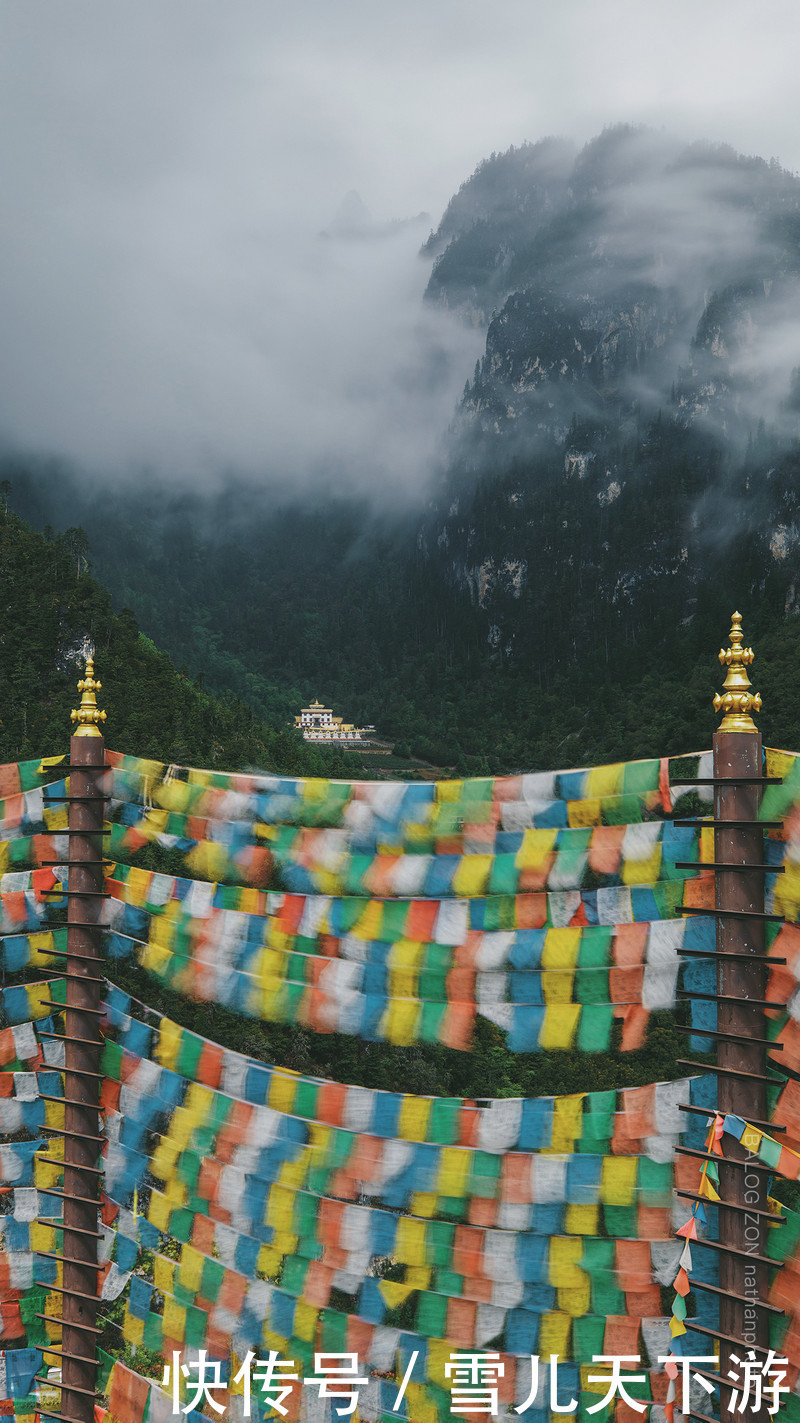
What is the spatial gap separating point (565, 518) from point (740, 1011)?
127 m

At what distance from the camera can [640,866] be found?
3.41 metres

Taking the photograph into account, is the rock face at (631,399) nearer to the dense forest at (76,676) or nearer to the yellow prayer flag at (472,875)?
the dense forest at (76,676)

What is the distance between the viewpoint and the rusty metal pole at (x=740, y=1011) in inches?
118

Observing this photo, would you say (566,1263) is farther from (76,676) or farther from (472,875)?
(76,676)

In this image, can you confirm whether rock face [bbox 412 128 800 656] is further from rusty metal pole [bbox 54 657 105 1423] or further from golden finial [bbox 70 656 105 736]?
rusty metal pole [bbox 54 657 105 1423]

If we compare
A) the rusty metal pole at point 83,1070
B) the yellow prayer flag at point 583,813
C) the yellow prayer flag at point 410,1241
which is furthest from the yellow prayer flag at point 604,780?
the rusty metal pole at point 83,1070

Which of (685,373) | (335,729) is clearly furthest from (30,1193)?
(685,373)

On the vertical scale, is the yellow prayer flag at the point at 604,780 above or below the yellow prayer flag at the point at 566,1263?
above

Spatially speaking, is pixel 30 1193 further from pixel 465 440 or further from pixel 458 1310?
pixel 465 440

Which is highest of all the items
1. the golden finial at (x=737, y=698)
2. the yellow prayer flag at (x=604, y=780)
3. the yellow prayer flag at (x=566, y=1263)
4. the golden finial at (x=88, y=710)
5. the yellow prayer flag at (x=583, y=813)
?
the golden finial at (x=88, y=710)

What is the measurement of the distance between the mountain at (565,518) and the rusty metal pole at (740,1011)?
65.5 meters

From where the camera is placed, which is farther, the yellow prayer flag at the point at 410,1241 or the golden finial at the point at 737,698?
the yellow prayer flag at the point at 410,1241

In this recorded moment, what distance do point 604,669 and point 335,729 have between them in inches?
1316

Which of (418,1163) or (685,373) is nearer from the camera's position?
(418,1163)
